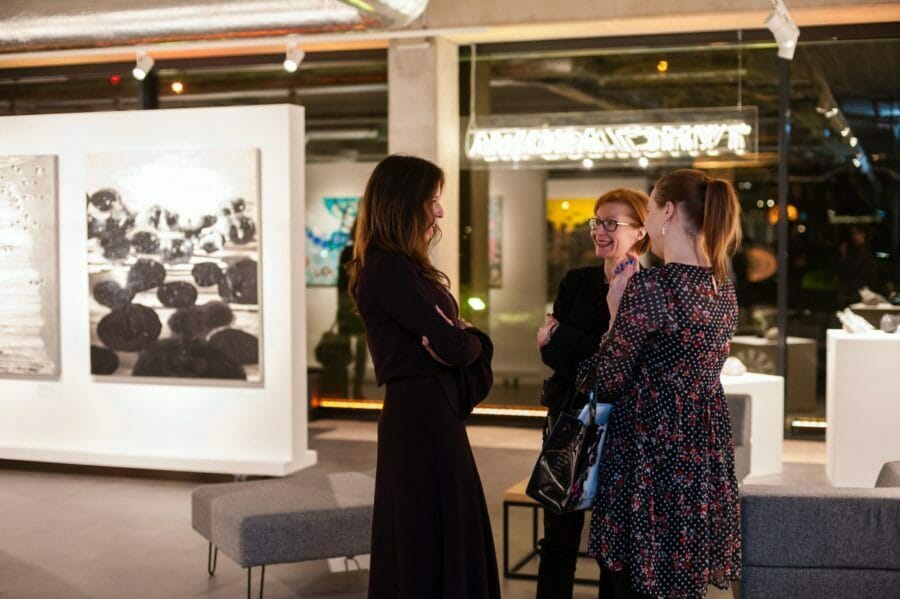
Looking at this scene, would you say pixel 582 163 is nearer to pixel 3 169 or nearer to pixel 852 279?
pixel 852 279

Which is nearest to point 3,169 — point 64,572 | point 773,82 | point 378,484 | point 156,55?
point 156,55

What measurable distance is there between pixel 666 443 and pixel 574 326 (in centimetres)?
84

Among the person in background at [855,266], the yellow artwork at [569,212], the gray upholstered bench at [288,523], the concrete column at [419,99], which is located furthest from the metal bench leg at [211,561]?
the person in background at [855,266]

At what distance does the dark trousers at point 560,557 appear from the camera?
3.90m

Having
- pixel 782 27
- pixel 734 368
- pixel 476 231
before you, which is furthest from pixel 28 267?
pixel 782 27

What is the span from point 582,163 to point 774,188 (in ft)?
5.41

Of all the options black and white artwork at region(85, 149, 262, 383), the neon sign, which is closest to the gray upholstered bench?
black and white artwork at region(85, 149, 262, 383)

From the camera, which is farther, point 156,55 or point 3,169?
point 156,55

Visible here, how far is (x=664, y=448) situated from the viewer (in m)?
3.24

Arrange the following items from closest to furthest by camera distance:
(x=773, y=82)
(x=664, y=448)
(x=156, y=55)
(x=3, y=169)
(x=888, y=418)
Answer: (x=664, y=448) < (x=888, y=418) < (x=3, y=169) < (x=773, y=82) < (x=156, y=55)

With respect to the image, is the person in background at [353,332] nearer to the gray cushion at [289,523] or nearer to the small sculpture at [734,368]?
the small sculpture at [734,368]

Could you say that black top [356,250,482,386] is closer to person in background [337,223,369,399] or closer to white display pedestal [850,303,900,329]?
white display pedestal [850,303,900,329]

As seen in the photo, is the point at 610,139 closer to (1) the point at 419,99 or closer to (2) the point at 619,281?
(1) the point at 419,99

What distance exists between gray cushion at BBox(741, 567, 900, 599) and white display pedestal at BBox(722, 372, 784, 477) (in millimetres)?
3494
